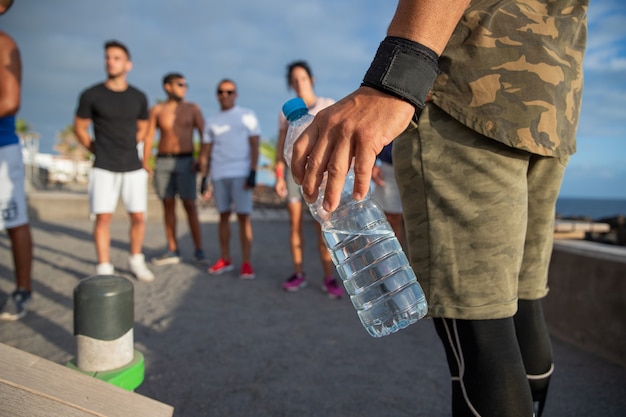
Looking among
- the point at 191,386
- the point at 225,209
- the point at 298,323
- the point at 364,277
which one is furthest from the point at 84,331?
the point at 225,209

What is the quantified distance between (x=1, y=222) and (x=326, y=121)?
3462 mm

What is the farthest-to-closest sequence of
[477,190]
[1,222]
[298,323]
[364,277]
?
[298,323], [1,222], [364,277], [477,190]

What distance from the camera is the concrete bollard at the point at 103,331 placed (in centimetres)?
197

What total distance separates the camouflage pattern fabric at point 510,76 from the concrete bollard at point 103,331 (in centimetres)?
168

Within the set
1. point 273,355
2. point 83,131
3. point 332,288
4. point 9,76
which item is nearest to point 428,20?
point 273,355

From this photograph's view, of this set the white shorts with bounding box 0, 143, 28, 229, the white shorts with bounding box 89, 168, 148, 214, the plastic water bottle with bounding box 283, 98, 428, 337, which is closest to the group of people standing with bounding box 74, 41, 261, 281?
the white shorts with bounding box 89, 168, 148, 214

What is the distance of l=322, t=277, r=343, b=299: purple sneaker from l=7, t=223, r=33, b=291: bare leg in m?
2.75

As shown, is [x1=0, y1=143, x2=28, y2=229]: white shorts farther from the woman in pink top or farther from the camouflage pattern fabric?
the camouflage pattern fabric

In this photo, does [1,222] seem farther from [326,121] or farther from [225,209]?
[326,121]

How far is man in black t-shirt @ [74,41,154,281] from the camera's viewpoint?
461 centimetres

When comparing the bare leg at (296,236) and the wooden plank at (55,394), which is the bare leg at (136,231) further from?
the wooden plank at (55,394)

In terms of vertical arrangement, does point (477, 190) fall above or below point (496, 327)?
above

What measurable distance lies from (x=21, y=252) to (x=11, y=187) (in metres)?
0.55

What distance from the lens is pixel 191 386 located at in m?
2.54
